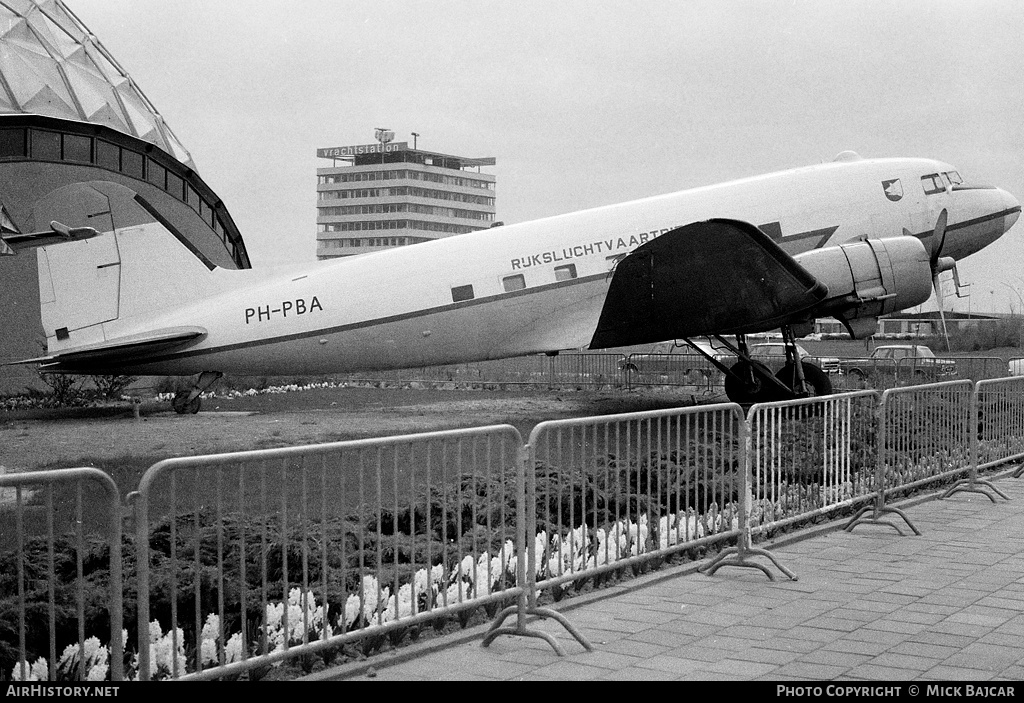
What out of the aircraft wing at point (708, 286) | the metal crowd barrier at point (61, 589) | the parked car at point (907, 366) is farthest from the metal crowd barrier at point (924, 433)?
the parked car at point (907, 366)

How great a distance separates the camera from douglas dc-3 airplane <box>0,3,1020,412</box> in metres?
15.2

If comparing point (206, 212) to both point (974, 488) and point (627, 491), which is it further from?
point (627, 491)

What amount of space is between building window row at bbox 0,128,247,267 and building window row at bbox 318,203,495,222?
69.7 meters

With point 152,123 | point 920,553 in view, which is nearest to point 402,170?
point 152,123

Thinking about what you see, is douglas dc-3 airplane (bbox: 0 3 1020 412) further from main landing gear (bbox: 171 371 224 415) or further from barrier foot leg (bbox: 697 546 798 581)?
barrier foot leg (bbox: 697 546 798 581)

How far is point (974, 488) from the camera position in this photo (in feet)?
34.5

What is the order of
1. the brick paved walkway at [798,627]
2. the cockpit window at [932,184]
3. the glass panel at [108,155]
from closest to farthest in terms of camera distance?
the brick paved walkway at [798,627] < the cockpit window at [932,184] < the glass panel at [108,155]

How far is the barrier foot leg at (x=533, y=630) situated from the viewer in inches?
202

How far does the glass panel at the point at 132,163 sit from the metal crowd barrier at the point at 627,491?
87.9ft

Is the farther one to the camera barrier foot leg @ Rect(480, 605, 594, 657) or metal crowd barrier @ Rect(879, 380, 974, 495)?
metal crowd barrier @ Rect(879, 380, 974, 495)

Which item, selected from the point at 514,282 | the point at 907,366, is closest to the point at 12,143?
the point at 514,282

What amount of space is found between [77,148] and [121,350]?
15385mm

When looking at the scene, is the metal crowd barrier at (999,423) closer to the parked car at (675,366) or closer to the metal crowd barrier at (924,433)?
the metal crowd barrier at (924,433)

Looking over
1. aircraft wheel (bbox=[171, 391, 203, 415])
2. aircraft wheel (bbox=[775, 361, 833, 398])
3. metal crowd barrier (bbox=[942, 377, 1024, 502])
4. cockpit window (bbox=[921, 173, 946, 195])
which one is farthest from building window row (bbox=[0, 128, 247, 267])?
metal crowd barrier (bbox=[942, 377, 1024, 502])
